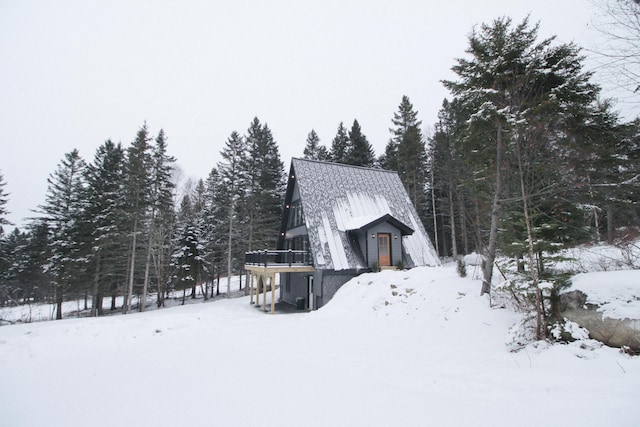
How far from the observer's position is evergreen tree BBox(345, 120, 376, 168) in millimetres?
29625

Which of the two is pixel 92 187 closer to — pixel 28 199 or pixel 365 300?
pixel 365 300

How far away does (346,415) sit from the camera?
3576 millimetres

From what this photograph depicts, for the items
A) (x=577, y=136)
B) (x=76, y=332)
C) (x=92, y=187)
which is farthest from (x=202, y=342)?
(x=92, y=187)

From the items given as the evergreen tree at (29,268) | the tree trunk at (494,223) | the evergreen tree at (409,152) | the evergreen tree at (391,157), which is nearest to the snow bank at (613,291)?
the tree trunk at (494,223)

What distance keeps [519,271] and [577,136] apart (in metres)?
5.20

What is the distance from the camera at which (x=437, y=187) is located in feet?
85.5

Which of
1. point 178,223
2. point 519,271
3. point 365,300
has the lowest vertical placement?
point 365,300

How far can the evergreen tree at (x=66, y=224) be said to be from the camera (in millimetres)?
19094

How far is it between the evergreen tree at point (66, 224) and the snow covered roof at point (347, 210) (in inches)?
623

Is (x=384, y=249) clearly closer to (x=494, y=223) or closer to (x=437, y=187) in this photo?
(x=494, y=223)

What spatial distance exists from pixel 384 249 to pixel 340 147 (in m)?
18.1

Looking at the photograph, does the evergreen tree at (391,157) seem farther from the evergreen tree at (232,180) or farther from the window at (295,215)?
the evergreen tree at (232,180)

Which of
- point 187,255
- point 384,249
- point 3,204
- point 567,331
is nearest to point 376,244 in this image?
point 384,249

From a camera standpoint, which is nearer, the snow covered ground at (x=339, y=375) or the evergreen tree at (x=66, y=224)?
the snow covered ground at (x=339, y=375)
